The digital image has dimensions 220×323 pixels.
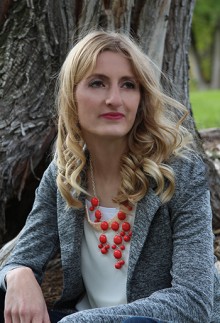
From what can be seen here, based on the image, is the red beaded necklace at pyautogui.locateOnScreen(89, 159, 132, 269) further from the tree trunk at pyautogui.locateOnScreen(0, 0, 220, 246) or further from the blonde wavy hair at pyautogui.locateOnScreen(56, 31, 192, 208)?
the tree trunk at pyautogui.locateOnScreen(0, 0, 220, 246)

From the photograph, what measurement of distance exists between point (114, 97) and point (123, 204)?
1.45ft

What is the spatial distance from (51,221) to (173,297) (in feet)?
2.53

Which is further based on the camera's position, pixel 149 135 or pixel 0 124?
pixel 0 124

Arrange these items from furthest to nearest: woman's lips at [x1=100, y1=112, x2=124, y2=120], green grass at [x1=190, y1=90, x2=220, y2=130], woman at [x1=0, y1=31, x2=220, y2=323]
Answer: green grass at [x1=190, y1=90, x2=220, y2=130], woman's lips at [x1=100, y1=112, x2=124, y2=120], woman at [x1=0, y1=31, x2=220, y2=323]

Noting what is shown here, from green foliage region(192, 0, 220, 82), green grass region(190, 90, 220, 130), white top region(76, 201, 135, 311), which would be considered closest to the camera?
white top region(76, 201, 135, 311)

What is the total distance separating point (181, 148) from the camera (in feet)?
8.83

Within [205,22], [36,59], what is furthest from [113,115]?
[205,22]

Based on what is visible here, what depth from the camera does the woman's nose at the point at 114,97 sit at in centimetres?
252

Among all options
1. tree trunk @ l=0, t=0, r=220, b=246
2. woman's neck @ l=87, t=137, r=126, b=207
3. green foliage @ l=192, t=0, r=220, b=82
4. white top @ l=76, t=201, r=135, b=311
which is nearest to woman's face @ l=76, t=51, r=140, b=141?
→ woman's neck @ l=87, t=137, r=126, b=207

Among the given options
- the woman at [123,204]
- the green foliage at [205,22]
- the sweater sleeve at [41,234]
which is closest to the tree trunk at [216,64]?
the green foliage at [205,22]

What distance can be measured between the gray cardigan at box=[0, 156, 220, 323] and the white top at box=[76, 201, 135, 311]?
42mm

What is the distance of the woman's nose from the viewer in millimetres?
2520

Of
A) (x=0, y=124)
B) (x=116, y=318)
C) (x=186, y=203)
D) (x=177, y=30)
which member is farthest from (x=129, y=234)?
(x=177, y=30)

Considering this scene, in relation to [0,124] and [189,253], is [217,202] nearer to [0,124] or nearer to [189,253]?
[0,124]
